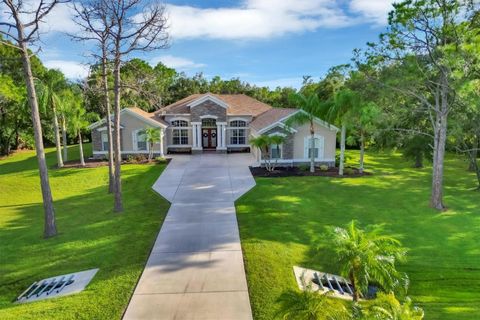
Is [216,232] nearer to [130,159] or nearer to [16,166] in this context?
[130,159]

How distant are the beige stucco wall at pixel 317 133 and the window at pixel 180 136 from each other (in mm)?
10454

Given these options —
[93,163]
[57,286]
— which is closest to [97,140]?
[93,163]

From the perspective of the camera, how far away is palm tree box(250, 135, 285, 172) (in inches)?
893

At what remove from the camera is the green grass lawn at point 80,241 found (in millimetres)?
8227

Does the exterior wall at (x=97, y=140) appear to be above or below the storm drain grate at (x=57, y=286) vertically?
above

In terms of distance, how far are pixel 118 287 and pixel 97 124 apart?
2134 centimetres

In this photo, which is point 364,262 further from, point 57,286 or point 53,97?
point 53,97

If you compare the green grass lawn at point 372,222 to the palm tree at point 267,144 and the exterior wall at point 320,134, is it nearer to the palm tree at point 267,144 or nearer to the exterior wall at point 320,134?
the palm tree at point 267,144

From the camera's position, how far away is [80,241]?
40.4ft

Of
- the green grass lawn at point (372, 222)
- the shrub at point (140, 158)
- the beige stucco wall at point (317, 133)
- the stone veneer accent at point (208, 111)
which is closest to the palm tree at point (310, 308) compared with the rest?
the green grass lawn at point (372, 222)

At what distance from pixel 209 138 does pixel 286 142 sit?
9071 millimetres

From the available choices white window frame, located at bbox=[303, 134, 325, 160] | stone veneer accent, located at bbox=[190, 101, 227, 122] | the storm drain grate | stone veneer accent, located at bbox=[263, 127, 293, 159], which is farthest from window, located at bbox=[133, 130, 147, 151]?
the storm drain grate

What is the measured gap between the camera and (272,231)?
13.0 m

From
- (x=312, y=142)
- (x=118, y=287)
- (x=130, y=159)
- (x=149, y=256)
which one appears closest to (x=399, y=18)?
(x=312, y=142)
